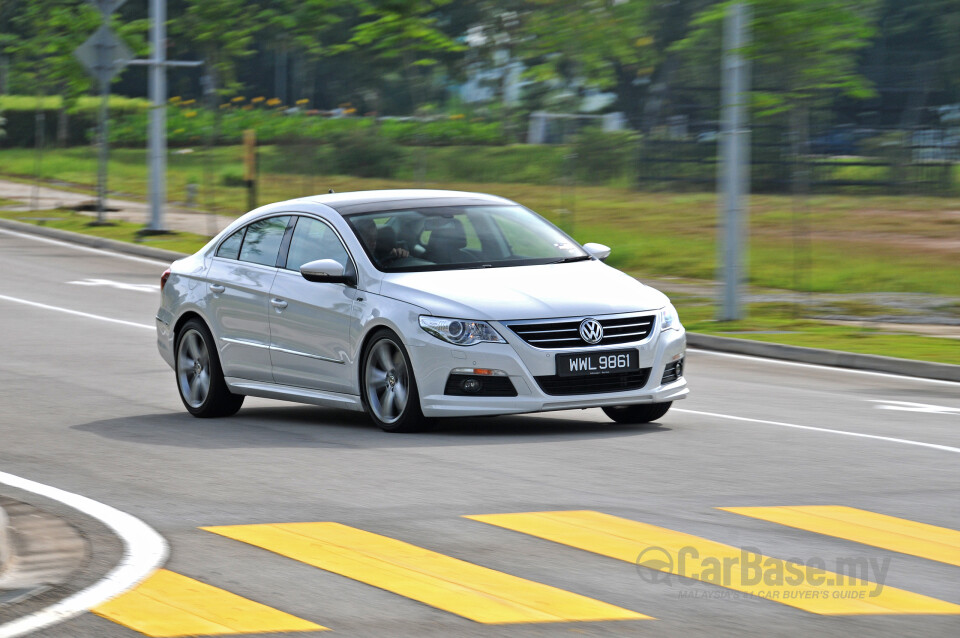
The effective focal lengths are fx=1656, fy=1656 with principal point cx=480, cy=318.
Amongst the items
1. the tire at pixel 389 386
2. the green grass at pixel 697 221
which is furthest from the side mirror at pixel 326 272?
the green grass at pixel 697 221

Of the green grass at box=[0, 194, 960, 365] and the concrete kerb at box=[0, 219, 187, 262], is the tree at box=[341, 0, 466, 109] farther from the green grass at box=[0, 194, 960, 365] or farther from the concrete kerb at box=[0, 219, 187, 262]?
the green grass at box=[0, 194, 960, 365]

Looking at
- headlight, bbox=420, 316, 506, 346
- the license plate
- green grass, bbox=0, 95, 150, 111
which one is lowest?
the license plate

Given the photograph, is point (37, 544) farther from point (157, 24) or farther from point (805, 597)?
point (157, 24)

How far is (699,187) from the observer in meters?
40.2

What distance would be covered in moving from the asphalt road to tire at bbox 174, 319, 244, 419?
158mm

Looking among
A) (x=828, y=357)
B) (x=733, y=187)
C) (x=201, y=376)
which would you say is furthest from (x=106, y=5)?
(x=201, y=376)

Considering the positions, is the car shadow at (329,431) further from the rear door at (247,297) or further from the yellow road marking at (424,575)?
the yellow road marking at (424,575)

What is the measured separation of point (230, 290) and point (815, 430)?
13.4ft

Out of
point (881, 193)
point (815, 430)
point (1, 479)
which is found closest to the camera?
point (1, 479)

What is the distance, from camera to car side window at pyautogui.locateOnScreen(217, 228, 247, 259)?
11781 millimetres

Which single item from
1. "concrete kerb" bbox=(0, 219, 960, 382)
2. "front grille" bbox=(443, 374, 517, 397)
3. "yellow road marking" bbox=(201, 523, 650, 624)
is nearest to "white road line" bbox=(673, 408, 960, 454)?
"front grille" bbox=(443, 374, 517, 397)

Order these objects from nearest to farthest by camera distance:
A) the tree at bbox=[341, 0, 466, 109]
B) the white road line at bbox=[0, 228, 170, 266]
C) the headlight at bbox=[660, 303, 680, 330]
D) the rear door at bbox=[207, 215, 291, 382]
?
the headlight at bbox=[660, 303, 680, 330], the rear door at bbox=[207, 215, 291, 382], the white road line at bbox=[0, 228, 170, 266], the tree at bbox=[341, 0, 466, 109]

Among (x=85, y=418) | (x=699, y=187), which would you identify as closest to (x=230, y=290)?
(x=85, y=418)

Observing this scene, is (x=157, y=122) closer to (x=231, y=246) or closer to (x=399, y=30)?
(x=399, y=30)
